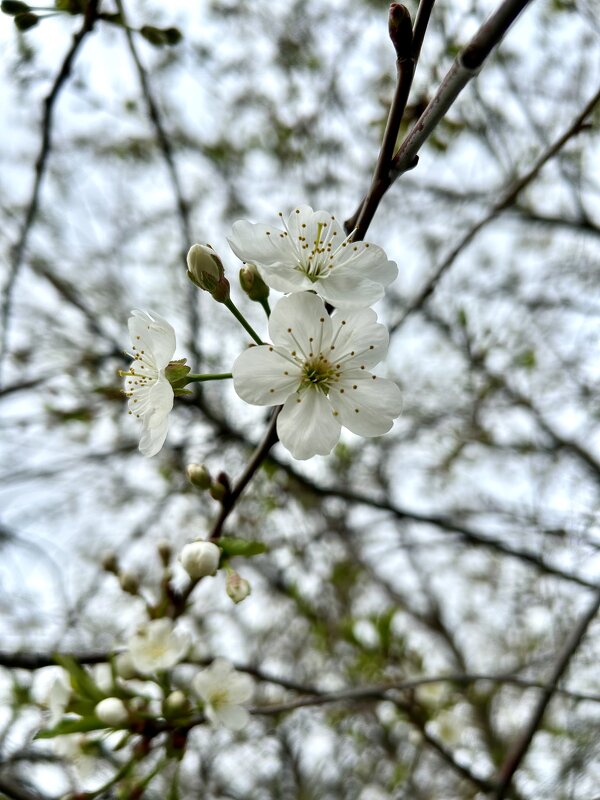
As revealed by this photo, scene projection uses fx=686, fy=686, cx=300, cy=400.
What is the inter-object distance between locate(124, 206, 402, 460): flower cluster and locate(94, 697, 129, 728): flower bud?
395mm

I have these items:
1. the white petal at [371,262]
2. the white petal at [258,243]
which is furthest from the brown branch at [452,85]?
the white petal at [258,243]

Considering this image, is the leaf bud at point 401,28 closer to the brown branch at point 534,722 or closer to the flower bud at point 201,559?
the flower bud at point 201,559

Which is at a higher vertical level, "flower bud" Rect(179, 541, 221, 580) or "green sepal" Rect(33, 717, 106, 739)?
"flower bud" Rect(179, 541, 221, 580)

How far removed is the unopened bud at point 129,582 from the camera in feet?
5.41

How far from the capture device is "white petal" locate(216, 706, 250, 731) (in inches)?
58.1

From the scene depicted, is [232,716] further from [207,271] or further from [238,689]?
[207,271]

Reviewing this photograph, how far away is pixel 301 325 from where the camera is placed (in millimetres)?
1114

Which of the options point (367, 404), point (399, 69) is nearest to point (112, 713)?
point (367, 404)

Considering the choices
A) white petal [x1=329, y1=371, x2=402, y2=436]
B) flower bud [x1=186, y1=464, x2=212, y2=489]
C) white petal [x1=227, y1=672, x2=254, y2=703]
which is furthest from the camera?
white petal [x1=227, y1=672, x2=254, y2=703]

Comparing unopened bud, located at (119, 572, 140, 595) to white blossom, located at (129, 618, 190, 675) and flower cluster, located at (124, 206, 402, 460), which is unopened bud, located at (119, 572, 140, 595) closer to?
white blossom, located at (129, 618, 190, 675)

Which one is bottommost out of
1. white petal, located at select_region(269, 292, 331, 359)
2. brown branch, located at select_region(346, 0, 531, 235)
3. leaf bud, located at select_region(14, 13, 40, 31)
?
white petal, located at select_region(269, 292, 331, 359)

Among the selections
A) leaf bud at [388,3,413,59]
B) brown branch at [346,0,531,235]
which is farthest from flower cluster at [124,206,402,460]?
leaf bud at [388,3,413,59]

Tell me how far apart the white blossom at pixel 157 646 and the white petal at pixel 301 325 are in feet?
2.37

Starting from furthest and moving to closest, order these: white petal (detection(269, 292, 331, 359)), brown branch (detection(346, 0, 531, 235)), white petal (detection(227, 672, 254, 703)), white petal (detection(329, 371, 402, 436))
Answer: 1. white petal (detection(227, 672, 254, 703))
2. white petal (detection(329, 371, 402, 436))
3. white petal (detection(269, 292, 331, 359))
4. brown branch (detection(346, 0, 531, 235))
